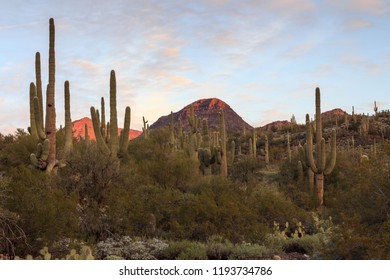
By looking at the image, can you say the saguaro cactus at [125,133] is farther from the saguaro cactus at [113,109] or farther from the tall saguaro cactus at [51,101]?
the tall saguaro cactus at [51,101]

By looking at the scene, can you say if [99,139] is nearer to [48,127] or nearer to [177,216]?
[48,127]

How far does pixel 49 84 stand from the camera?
20078 millimetres

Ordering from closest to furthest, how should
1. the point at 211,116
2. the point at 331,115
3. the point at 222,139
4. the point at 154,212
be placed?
the point at 154,212 < the point at 222,139 < the point at 331,115 < the point at 211,116

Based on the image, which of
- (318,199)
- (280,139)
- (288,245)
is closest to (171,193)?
(288,245)

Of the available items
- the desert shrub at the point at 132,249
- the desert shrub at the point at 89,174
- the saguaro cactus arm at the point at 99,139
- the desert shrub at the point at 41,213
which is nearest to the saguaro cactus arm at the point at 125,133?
the saguaro cactus arm at the point at 99,139

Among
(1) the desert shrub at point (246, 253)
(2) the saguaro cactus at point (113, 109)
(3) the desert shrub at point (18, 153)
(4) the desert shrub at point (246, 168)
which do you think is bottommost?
(1) the desert shrub at point (246, 253)

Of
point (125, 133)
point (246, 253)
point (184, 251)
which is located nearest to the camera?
point (246, 253)

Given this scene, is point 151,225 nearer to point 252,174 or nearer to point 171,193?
point 171,193

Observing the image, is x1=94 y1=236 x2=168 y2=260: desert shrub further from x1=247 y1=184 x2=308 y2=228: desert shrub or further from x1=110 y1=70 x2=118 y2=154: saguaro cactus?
x1=110 y1=70 x2=118 y2=154: saguaro cactus

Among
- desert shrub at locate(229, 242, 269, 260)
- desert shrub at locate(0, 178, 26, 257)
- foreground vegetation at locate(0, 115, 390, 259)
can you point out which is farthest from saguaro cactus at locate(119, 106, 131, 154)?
desert shrub at locate(229, 242, 269, 260)

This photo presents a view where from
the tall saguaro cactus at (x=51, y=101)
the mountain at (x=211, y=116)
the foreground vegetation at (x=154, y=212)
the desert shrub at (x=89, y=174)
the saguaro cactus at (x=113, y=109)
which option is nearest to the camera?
the foreground vegetation at (x=154, y=212)

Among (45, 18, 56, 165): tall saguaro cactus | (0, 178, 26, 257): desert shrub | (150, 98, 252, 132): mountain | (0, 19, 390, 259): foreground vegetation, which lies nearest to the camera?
(0, 19, 390, 259): foreground vegetation

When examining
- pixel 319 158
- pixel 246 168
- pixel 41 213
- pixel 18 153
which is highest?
pixel 18 153

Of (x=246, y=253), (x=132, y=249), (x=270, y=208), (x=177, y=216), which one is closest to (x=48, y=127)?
(x=177, y=216)
